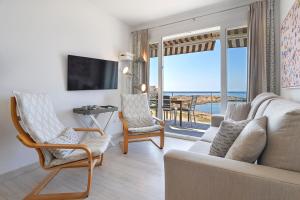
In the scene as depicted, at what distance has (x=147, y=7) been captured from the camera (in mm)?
3439

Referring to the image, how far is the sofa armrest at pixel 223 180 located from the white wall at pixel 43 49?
7.20 ft

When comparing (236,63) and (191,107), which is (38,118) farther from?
(191,107)

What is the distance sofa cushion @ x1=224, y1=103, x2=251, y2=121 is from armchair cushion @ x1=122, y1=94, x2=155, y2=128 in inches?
54.7

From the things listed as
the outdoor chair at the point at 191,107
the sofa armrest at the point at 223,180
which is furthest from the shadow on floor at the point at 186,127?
the sofa armrest at the point at 223,180

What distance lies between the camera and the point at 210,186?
1067 mm

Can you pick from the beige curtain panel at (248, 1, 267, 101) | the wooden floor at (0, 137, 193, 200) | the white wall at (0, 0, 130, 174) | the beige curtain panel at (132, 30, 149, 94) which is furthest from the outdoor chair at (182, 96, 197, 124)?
the wooden floor at (0, 137, 193, 200)

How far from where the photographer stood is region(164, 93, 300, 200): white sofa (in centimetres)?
91

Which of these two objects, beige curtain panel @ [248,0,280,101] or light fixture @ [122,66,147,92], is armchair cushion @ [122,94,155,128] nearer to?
light fixture @ [122,66,147,92]

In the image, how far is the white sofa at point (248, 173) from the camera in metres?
0.91

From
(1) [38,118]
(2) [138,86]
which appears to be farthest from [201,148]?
(2) [138,86]

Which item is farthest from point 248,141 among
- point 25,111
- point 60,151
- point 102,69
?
point 102,69

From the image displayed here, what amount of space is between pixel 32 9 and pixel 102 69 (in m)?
1.42

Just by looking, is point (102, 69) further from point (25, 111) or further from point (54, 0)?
point (25, 111)

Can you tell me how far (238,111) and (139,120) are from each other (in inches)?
67.7
